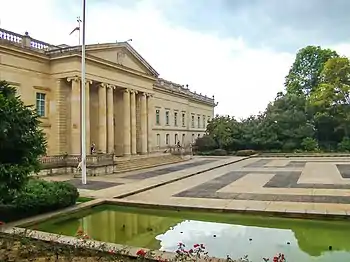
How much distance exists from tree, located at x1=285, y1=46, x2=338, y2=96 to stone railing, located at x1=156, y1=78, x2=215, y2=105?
47.1 feet

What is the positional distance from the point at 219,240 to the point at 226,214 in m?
2.78

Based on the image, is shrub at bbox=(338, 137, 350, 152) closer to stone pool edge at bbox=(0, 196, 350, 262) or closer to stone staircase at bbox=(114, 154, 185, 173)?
stone staircase at bbox=(114, 154, 185, 173)

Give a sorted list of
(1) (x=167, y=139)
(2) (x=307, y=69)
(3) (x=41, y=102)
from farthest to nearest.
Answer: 1. (2) (x=307, y=69)
2. (1) (x=167, y=139)
3. (3) (x=41, y=102)

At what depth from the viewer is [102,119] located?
30344mm

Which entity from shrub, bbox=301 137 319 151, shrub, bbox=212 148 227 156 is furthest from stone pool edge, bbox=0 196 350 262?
shrub, bbox=301 137 319 151

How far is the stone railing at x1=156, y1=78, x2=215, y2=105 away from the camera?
47.8m

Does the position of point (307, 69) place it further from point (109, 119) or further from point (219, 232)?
point (219, 232)

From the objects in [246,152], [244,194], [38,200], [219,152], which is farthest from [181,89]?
[38,200]

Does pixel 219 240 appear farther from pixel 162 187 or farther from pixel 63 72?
pixel 63 72

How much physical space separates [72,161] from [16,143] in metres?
16.7

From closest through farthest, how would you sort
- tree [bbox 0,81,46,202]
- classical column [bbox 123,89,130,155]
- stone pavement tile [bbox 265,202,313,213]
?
tree [bbox 0,81,46,202], stone pavement tile [bbox 265,202,313,213], classical column [bbox 123,89,130,155]

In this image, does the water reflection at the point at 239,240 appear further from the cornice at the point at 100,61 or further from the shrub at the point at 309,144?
the shrub at the point at 309,144

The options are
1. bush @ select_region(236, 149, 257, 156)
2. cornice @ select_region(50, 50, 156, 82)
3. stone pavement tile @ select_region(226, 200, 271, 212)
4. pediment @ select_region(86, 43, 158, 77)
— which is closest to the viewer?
stone pavement tile @ select_region(226, 200, 271, 212)

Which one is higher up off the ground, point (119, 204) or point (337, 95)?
point (337, 95)
